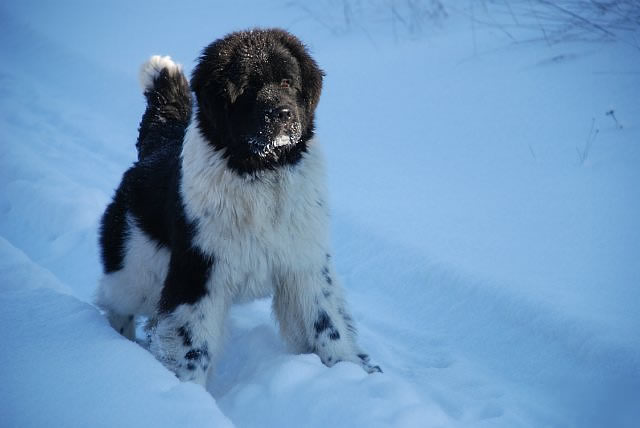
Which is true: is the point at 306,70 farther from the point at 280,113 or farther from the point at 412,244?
the point at 412,244

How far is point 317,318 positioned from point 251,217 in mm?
602

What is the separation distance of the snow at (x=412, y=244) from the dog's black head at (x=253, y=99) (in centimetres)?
91

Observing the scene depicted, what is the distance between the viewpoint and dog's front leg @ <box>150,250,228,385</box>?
2.70 m

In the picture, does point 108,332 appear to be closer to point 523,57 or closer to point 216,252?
point 216,252

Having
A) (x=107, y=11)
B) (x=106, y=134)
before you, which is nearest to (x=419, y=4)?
(x=106, y=134)

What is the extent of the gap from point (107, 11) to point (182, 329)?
881 centimetres

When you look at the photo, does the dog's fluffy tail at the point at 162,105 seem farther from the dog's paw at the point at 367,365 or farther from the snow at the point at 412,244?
the dog's paw at the point at 367,365

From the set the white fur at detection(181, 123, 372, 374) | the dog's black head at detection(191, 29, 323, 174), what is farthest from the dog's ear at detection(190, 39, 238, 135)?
the white fur at detection(181, 123, 372, 374)

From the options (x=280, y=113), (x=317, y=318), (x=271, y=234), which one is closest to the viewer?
(x=280, y=113)

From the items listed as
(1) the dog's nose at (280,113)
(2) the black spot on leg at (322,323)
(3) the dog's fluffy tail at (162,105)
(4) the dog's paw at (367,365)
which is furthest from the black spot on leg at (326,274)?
(3) the dog's fluffy tail at (162,105)

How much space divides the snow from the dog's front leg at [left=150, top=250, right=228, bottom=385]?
18cm

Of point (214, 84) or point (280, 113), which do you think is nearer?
point (280, 113)

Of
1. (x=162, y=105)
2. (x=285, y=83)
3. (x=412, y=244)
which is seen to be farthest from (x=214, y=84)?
(x=412, y=244)

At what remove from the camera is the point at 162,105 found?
3629 millimetres
